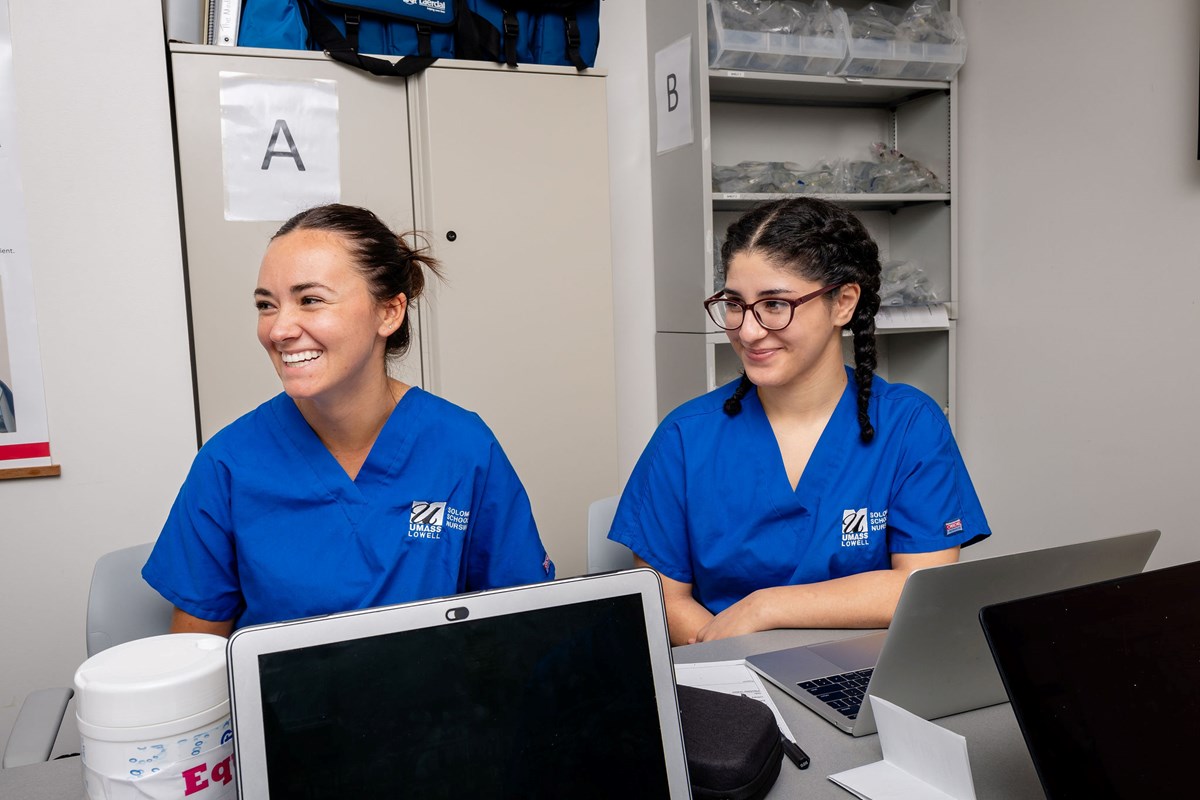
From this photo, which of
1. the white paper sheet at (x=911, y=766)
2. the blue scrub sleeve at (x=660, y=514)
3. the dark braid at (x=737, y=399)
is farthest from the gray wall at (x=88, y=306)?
the white paper sheet at (x=911, y=766)

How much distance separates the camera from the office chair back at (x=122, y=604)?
1.35 m

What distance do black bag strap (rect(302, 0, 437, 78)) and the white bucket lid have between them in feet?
6.03

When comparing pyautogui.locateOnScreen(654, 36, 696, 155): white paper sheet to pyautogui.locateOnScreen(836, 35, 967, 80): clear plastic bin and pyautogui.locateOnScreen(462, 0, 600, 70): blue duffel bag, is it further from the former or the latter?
pyautogui.locateOnScreen(836, 35, 967, 80): clear plastic bin

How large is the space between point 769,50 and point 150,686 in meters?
2.40

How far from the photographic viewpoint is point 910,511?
4.77ft

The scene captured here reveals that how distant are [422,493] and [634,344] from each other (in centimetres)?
166

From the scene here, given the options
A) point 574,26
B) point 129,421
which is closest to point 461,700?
point 129,421

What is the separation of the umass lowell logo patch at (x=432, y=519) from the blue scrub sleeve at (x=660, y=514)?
30cm

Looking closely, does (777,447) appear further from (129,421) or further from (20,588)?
(20,588)

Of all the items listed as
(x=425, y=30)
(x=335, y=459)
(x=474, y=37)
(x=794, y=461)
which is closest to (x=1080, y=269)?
(x=794, y=461)

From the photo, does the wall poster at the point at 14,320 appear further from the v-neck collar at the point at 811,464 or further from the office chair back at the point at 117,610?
the v-neck collar at the point at 811,464

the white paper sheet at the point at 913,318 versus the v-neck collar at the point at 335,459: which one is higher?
the white paper sheet at the point at 913,318

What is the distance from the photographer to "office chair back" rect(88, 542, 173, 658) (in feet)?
4.44

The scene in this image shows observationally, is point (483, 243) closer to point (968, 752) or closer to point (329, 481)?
point (329, 481)
